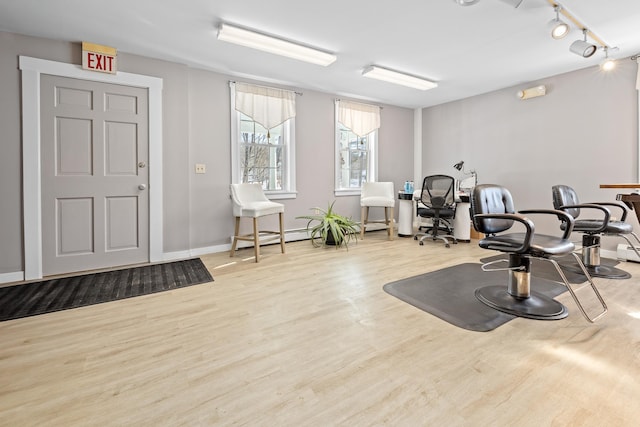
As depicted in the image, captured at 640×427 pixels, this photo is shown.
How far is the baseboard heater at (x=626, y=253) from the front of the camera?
136 inches

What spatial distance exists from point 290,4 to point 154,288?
107 inches

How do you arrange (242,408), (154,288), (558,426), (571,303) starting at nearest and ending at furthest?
(558,426) < (242,408) < (571,303) < (154,288)

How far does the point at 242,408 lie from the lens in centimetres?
126

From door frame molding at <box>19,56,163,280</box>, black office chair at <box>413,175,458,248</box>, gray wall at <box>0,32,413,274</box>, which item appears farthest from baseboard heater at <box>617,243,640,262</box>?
door frame molding at <box>19,56,163,280</box>

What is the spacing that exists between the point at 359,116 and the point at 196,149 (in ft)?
9.27

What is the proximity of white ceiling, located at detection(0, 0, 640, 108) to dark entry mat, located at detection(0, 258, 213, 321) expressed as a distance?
7.81ft

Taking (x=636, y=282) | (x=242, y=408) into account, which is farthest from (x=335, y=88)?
(x=242, y=408)

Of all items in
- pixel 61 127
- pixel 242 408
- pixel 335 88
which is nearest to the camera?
pixel 242 408

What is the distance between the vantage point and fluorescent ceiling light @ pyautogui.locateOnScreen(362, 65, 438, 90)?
12.9 ft

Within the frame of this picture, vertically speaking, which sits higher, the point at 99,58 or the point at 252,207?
the point at 99,58

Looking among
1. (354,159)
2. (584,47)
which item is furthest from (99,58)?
(584,47)

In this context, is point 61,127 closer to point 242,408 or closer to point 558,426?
point 242,408

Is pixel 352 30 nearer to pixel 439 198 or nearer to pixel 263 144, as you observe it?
pixel 263 144

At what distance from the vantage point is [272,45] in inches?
123
